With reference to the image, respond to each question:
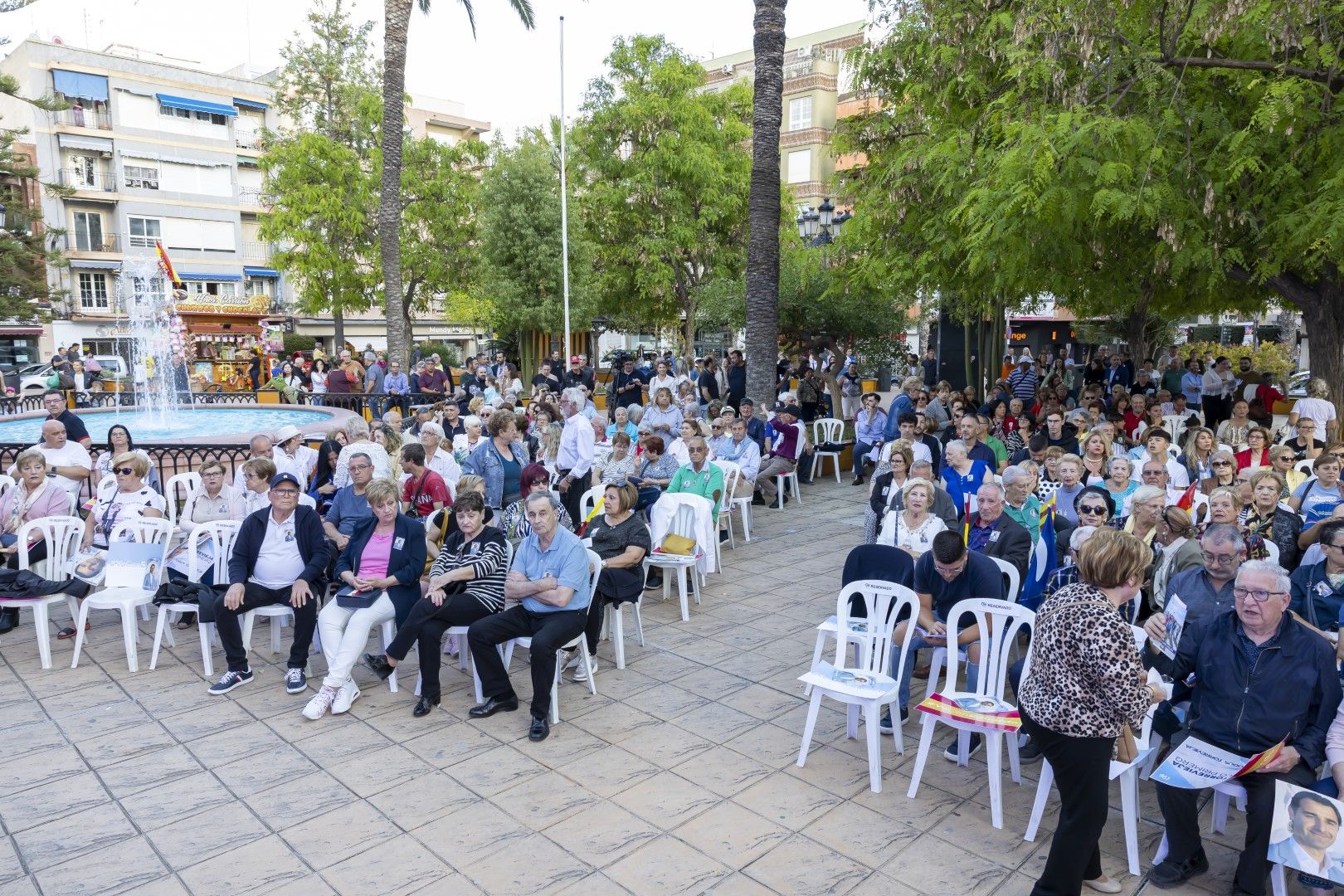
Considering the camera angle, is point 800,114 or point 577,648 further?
point 800,114

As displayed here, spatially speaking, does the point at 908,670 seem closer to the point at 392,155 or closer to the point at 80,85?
the point at 392,155

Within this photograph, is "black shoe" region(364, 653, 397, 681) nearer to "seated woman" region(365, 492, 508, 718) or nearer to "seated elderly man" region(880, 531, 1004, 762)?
"seated woman" region(365, 492, 508, 718)

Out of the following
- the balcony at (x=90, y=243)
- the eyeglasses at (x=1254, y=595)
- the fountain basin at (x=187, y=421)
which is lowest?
the fountain basin at (x=187, y=421)

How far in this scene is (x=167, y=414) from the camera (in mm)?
15859

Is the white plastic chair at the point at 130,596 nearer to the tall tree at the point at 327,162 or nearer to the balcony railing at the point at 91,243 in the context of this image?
the tall tree at the point at 327,162

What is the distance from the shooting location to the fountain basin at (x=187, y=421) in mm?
13352

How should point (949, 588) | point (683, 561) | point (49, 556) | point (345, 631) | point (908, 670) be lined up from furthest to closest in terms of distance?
point (683, 561), point (49, 556), point (345, 631), point (908, 670), point (949, 588)

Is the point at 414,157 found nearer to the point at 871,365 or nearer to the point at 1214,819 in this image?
the point at 871,365

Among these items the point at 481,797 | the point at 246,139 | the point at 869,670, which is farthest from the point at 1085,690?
the point at 246,139

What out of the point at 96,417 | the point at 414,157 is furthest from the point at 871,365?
the point at 414,157

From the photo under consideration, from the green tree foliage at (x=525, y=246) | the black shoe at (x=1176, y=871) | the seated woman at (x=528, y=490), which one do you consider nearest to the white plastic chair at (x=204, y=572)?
the seated woman at (x=528, y=490)

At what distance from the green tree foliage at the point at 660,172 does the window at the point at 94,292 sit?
2294 cm

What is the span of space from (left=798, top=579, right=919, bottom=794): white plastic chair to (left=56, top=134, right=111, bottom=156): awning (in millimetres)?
44380

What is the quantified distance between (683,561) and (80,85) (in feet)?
140
